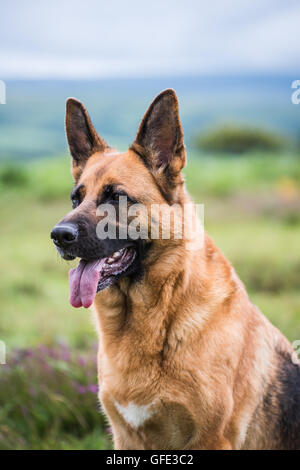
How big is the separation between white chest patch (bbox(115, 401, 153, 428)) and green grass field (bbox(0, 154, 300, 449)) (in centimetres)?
109

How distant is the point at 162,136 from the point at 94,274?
999 millimetres

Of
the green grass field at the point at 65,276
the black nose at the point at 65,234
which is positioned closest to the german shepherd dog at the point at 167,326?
the black nose at the point at 65,234

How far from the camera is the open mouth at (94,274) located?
291 centimetres

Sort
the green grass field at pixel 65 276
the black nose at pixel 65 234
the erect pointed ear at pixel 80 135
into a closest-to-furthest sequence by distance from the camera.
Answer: the black nose at pixel 65 234, the erect pointed ear at pixel 80 135, the green grass field at pixel 65 276

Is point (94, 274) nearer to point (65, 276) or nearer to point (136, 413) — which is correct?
point (136, 413)

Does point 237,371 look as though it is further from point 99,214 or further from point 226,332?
point 99,214

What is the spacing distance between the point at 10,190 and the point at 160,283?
10.1m

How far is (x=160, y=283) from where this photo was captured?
305 centimetres

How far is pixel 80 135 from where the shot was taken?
3453 millimetres

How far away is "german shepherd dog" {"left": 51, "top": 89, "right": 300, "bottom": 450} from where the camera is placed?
2885mm

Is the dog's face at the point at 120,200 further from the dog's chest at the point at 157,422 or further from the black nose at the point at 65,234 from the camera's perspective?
the dog's chest at the point at 157,422

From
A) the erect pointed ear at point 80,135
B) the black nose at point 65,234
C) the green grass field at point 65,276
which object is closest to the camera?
the black nose at point 65,234
